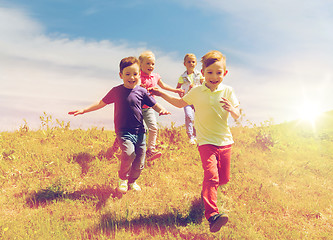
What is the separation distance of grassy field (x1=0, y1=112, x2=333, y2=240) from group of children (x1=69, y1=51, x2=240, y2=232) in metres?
0.50

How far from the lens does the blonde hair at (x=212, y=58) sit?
14.3 feet

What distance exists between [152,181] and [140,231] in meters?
1.57

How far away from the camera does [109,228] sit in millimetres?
4383

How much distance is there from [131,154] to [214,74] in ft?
6.43

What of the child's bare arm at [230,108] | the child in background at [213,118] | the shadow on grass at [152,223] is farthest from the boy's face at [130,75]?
the shadow on grass at [152,223]

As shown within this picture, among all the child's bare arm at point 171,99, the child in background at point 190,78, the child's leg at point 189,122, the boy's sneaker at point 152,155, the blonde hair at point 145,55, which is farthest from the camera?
the child in background at point 190,78

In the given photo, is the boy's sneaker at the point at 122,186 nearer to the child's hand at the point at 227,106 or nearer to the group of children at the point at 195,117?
the group of children at the point at 195,117

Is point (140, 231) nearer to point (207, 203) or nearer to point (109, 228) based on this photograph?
point (109, 228)

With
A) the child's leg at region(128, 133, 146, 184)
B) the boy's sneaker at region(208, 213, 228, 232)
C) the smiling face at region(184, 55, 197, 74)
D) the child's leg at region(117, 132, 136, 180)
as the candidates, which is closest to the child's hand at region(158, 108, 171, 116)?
the child's leg at region(128, 133, 146, 184)

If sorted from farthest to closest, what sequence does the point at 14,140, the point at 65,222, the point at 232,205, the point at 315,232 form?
the point at 14,140, the point at 232,205, the point at 315,232, the point at 65,222

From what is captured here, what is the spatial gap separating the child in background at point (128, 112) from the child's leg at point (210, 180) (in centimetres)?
130

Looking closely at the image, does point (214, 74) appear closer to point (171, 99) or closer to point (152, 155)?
point (171, 99)

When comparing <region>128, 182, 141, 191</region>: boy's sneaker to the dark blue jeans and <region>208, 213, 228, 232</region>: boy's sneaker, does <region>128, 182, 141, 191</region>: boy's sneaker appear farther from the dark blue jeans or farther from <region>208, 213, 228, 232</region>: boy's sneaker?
<region>208, 213, 228, 232</region>: boy's sneaker

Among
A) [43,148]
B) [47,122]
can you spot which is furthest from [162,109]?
[47,122]
